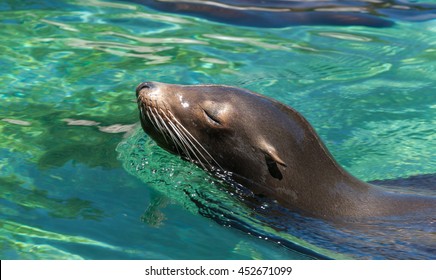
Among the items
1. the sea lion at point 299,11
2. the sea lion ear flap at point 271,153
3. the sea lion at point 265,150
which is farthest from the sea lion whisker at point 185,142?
the sea lion at point 299,11

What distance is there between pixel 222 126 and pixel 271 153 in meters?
0.39

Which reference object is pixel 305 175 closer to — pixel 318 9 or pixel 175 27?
pixel 175 27

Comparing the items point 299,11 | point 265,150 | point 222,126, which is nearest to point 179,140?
point 222,126

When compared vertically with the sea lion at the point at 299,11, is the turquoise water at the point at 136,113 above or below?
below

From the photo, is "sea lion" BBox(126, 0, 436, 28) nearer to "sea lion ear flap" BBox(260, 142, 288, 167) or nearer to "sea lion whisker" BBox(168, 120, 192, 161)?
"sea lion whisker" BBox(168, 120, 192, 161)

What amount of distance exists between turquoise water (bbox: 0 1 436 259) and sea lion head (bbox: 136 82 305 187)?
0.82 feet

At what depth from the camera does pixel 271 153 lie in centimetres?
539

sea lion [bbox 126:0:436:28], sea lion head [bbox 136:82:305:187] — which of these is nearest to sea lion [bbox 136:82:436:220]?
sea lion head [bbox 136:82:305:187]

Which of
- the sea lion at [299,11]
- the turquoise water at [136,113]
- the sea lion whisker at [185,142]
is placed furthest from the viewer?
the sea lion at [299,11]

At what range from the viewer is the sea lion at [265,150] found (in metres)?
5.46

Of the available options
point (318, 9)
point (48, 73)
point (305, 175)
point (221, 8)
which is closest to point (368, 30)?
point (318, 9)

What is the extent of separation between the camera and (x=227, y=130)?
5.55 meters

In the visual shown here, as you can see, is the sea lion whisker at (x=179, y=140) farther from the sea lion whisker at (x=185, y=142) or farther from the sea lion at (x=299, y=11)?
the sea lion at (x=299, y=11)

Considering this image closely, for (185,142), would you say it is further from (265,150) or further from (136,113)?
(136,113)
